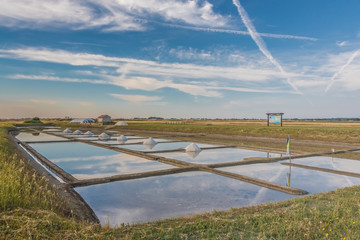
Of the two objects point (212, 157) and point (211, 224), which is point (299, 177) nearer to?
point (212, 157)

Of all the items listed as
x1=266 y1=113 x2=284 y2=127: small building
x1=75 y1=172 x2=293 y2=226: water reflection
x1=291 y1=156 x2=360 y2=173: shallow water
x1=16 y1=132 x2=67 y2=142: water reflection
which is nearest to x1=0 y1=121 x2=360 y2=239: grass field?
x1=75 y1=172 x2=293 y2=226: water reflection

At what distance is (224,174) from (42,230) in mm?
6574

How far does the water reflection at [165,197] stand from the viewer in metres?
5.36

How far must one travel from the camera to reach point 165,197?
21.1 feet

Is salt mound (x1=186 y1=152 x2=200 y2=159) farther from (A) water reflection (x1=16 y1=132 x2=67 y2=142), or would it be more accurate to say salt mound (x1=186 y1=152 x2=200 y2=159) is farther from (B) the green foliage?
(B) the green foliage

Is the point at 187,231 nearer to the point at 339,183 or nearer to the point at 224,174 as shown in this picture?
the point at 224,174

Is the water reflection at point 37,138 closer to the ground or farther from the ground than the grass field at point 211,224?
closer to the ground

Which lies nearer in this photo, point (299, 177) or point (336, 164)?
point (299, 177)

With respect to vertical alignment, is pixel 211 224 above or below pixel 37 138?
above

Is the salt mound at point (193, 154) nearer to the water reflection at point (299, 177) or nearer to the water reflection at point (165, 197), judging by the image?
the water reflection at point (299, 177)

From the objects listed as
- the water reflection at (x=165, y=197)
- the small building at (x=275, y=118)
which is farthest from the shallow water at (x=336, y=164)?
the small building at (x=275, y=118)

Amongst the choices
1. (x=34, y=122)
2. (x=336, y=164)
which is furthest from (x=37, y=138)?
(x=34, y=122)

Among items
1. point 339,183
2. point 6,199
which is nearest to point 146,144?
point 339,183

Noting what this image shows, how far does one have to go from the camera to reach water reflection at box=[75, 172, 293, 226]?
5.36 meters
